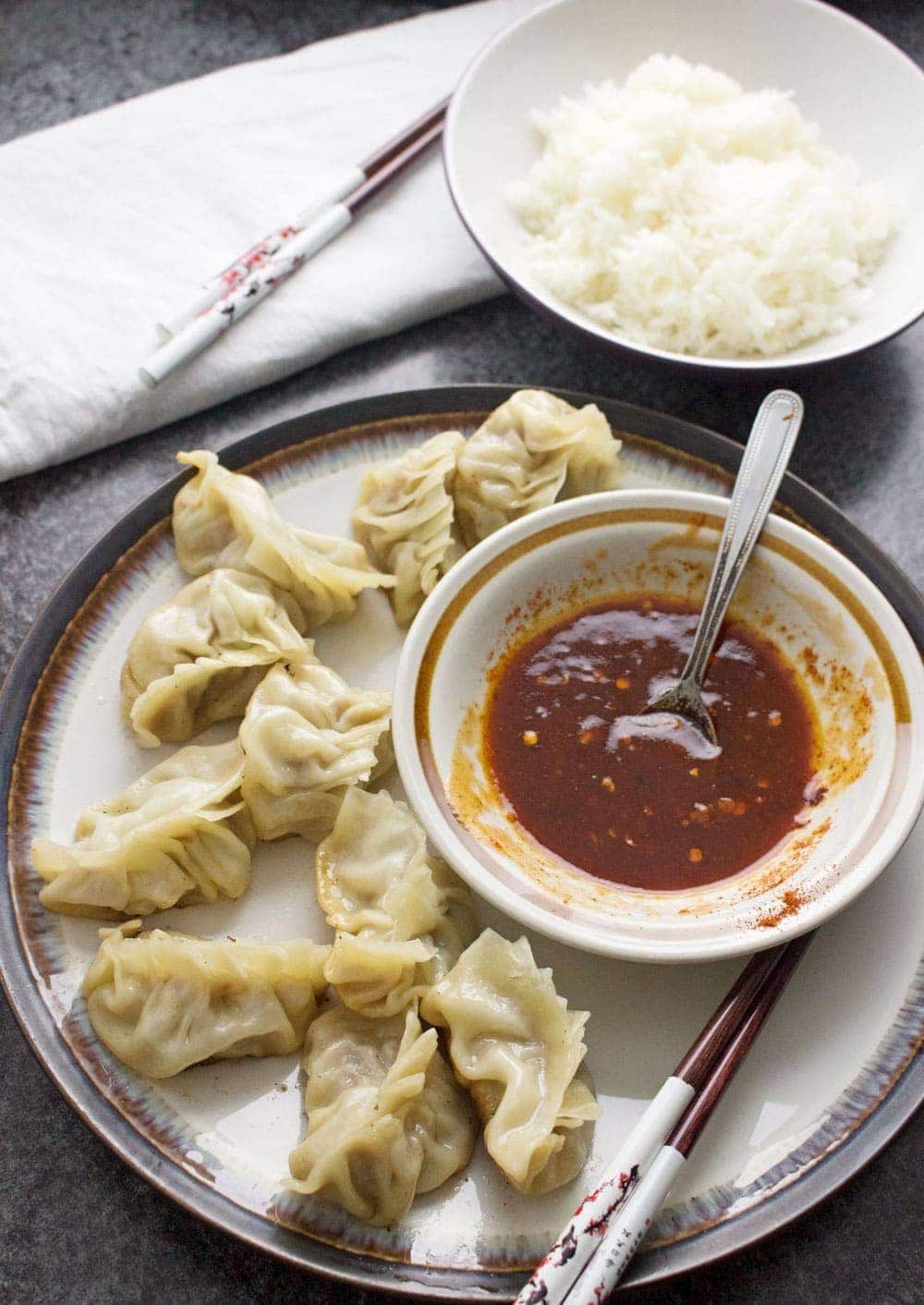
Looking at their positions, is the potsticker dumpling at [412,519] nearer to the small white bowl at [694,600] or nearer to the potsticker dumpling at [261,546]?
the potsticker dumpling at [261,546]

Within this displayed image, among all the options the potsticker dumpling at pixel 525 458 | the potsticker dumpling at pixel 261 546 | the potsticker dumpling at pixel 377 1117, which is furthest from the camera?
the potsticker dumpling at pixel 525 458

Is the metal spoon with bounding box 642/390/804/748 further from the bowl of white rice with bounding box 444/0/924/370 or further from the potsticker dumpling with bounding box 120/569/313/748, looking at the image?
the potsticker dumpling with bounding box 120/569/313/748

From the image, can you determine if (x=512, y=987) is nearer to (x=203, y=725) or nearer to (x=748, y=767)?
(x=748, y=767)

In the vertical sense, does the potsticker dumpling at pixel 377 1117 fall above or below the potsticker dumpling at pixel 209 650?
below

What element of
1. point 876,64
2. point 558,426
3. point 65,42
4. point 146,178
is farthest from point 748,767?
point 65,42

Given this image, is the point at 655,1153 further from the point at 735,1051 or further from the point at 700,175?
the point at 700,175

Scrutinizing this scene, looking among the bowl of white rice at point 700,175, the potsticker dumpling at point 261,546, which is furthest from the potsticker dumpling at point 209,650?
the bowl of white rice at point 700,175

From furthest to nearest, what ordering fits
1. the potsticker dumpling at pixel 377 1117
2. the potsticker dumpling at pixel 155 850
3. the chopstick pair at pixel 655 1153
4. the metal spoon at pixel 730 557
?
the metal spoon at pixel 730 557, the potsticker dumpling at pixel 155 850, the potsticker dumpling at pixel 377 1117, the chopstick pair at pixel 655 1153

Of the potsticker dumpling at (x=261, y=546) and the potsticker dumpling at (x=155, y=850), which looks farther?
the potsticker dumpling at (x=261, y=546)
